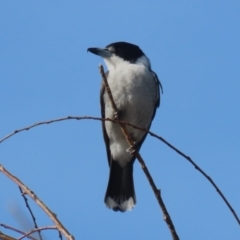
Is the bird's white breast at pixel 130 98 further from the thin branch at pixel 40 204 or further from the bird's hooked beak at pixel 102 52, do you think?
the thin branch at pixel 40 204

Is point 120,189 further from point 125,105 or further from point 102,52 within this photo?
point 102,52

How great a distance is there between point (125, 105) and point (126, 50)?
1.00 m

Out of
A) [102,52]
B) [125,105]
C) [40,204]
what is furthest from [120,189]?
[40,204]

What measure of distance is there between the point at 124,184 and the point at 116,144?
0.45 m

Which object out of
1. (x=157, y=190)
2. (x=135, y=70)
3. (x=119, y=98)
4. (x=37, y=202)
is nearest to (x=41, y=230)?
(x=37, y=202)

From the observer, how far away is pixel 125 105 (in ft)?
18.5

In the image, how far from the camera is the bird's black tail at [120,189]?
5696 mm

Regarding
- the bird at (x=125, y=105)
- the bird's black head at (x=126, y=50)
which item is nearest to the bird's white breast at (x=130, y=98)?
the bird at (x=125, y=105)

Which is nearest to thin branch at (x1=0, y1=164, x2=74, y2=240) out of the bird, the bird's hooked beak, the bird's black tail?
the bird

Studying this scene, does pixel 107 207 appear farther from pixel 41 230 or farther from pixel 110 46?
pixel 41 230

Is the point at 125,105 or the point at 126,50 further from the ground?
the point at 126,50

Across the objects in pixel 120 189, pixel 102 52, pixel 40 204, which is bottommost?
pixel 40 204

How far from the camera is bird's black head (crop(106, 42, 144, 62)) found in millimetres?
6340

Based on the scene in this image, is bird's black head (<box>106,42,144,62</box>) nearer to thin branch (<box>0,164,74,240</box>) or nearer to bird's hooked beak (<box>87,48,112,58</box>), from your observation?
bird's hooked beak (<box>87,48,112,58</box>)
